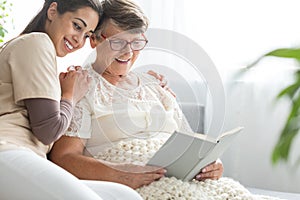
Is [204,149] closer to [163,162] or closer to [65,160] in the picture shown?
[163,162]

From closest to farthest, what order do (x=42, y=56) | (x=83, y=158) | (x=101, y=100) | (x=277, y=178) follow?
1. (x=42, y=56)
2. (x=83, y=158)
3. (x=101, y=100)
4. (x=277, y=178)

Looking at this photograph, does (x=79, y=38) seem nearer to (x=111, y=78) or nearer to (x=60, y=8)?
(x=60, y=8)

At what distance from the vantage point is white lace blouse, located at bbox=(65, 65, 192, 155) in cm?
161

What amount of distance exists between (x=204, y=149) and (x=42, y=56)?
533 mm

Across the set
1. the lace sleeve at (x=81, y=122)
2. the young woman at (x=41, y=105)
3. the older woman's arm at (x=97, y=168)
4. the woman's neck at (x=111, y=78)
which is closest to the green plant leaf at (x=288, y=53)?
the young woman at (x=41, y=105)

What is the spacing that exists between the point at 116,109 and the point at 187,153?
0.37 m

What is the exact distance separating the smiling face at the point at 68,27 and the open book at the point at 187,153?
0.43 m

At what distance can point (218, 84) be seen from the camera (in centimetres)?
161

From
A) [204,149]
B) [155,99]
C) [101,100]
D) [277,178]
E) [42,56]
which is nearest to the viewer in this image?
[42,56]

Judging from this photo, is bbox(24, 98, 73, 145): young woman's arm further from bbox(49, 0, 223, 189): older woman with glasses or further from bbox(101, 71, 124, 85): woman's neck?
bbox(101, 71, 124, 85): woman's neck

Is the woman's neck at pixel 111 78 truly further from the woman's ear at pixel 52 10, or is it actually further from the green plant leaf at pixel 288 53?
the green plant leaf at pixel 288 53

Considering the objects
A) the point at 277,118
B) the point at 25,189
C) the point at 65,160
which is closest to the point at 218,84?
the point at 65,160

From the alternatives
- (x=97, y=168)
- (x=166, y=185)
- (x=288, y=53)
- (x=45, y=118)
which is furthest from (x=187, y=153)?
(x=288, y=53)

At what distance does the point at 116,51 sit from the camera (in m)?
1.69
